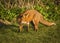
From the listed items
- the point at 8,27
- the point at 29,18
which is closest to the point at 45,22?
the point at 29,18

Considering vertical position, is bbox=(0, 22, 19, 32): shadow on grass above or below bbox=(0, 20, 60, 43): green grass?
above

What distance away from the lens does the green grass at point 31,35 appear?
28.1 feet

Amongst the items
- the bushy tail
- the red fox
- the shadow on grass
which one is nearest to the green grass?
the shadow on grass

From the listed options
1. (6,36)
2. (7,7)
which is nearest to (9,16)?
(7,7)

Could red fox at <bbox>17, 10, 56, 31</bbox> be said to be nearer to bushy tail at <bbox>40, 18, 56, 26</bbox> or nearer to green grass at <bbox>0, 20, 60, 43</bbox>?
bushy tail at <bbox>40, 18, 56, 26</bbox>

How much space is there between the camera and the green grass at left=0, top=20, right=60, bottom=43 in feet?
28.1

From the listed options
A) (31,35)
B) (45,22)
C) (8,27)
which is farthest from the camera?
(8,27)

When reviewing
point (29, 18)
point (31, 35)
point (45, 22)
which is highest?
point (29, 18)

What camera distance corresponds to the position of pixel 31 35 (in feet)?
29.6

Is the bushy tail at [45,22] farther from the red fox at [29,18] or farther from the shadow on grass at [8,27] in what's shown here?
the shadow on grass at [8,27]

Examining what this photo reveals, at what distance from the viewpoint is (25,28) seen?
32.1 feet

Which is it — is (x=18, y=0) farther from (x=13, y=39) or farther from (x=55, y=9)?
(x=13, y=39)

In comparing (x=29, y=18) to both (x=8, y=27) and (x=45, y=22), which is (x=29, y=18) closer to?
(x=45, y=22)

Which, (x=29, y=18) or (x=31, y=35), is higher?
(x=29, y=18)
